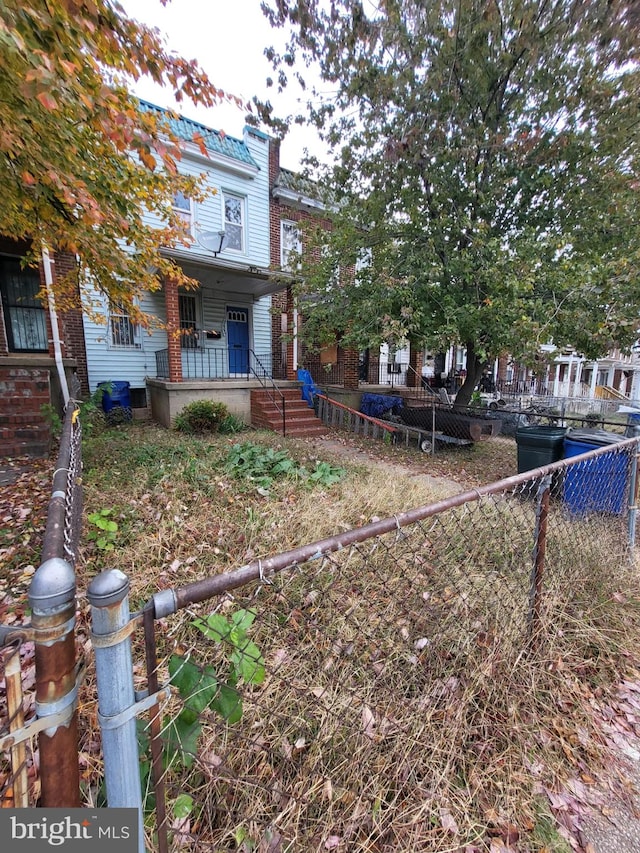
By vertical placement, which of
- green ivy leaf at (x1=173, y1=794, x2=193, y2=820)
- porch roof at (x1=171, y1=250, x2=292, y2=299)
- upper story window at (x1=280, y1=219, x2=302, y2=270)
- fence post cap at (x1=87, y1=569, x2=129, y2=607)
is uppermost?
upper story window at (x1=280, y1=219, x2=302, y2=270)

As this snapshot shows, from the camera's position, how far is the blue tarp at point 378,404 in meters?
11.7

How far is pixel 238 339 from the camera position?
12.5 m

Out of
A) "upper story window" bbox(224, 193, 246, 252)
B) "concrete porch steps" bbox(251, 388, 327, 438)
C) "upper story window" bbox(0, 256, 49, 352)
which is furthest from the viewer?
"upper story window" bbox(224, 193, 246, 252)

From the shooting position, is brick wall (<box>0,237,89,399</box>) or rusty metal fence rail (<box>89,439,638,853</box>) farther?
brick wall (<box>0,237,89,399</box>)

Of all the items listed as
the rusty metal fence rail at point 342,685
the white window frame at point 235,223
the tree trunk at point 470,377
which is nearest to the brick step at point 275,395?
the tree trunk at point 470,377

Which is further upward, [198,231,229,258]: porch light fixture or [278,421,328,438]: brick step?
[198,231,229,258]: porch light fixture

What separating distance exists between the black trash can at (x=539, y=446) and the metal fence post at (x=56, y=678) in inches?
231

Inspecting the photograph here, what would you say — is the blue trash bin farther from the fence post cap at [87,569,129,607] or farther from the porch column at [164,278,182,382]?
the porch column at [164,278,182,382]

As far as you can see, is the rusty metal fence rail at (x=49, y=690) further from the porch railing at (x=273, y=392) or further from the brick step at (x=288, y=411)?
the brick step at (x=288, y=411)

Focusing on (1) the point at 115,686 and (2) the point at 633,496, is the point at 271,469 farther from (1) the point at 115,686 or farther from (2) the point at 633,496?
(1) the point at 115,686

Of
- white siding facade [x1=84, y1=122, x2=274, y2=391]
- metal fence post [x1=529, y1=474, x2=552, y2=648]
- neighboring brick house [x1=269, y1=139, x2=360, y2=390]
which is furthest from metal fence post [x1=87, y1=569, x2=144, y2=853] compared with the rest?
neighboring brick house [x1=269, y1=139, x2=360, y2=390]

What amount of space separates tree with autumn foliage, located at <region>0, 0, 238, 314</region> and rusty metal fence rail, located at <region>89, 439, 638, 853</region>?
8.93 feet

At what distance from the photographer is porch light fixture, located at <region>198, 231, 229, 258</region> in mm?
9617

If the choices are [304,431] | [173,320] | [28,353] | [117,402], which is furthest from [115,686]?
[28,353]
